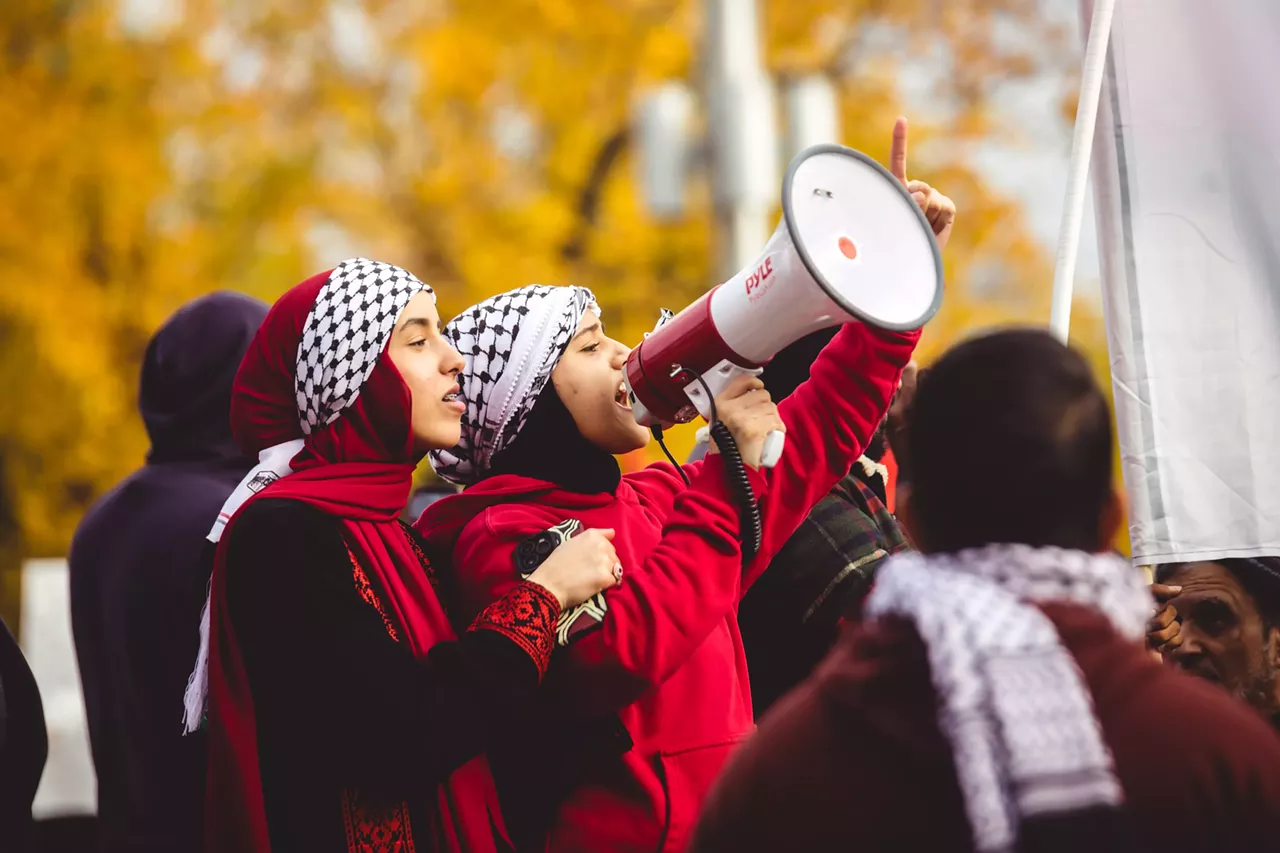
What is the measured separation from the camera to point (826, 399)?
250 cm

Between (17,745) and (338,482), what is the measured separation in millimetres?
1140

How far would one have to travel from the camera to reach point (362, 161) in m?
12.7

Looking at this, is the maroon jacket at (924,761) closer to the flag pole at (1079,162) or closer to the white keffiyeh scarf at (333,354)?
the flag pole at (1079,162)

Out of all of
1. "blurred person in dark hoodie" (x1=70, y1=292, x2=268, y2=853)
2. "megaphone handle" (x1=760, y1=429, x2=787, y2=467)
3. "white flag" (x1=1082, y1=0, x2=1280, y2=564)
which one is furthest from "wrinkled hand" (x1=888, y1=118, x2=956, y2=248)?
"blurred person in dark hoodie" (x1=70, y1=292, x2=268, y2=853)

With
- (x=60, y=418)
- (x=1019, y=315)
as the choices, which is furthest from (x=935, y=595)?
(x=1019, y=315)

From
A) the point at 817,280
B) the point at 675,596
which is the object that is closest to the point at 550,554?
the point at 675,596

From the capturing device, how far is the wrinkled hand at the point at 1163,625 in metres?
2.74

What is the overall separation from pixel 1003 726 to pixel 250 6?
11.8 m

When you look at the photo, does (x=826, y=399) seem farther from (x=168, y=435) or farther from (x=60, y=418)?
(x=60, y=418)

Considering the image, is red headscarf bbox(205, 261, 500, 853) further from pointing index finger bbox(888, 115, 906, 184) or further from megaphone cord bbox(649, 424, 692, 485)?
pointing index finger bbox(888, 115, 906, 184)

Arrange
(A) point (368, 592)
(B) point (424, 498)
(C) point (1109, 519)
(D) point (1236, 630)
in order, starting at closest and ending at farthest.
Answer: (C) point (1109, 519)
(A) point (368, 592)
(D) point (1236, 630)
(B) point (424, 498)

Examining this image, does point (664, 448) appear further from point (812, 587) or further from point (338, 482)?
point (338, 482)

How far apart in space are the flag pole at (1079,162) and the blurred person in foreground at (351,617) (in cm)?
86

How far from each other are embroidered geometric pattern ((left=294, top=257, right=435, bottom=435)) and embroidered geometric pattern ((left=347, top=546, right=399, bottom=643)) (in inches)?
11.4
